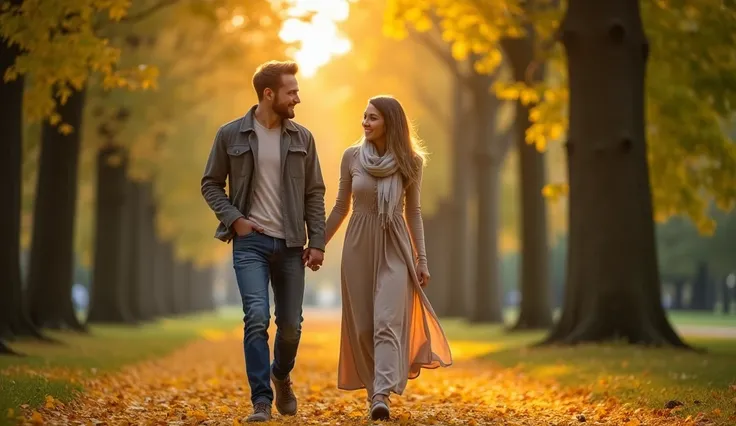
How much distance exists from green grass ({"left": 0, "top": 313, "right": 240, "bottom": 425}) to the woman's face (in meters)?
3.07

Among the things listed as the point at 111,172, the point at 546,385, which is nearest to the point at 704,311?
the point at 111,172

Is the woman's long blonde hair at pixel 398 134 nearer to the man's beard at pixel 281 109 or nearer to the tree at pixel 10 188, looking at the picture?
the man's beard at pixel 281 109

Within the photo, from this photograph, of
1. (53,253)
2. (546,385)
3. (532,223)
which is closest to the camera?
(546,385)

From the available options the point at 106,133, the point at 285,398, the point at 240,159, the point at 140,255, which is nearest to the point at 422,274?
the point at 285,398

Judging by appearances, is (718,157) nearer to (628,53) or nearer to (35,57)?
(628,53)

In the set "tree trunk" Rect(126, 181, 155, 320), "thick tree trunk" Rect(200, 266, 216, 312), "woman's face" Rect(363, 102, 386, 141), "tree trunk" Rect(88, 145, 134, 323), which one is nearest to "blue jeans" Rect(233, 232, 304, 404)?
"woman's face" Rect(363, 102, 386, 141)

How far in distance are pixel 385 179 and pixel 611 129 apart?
7429mm

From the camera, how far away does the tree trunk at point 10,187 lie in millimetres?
13391

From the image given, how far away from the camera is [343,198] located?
26.9 feet

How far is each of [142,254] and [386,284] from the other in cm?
2682

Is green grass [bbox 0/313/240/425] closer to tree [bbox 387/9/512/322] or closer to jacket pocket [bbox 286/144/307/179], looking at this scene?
jacket pocket [bbox 286/144/307/179]

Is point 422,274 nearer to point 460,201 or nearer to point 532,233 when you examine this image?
point 532,233

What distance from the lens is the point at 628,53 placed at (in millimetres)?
14750

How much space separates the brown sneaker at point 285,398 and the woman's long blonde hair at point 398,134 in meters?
1.79
